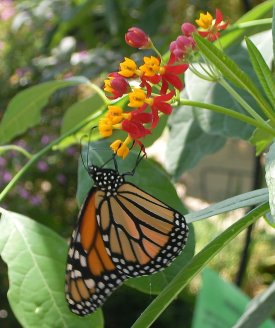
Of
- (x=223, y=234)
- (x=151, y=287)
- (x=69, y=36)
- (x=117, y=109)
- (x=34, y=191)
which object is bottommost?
(x=34, y=191)

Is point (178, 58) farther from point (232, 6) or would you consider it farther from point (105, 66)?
point (232, 6)

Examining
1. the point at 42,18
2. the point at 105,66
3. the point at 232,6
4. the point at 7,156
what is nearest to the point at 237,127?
the point at 105,66

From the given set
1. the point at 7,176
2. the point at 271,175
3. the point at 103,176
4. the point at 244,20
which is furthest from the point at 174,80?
the point at 7,176

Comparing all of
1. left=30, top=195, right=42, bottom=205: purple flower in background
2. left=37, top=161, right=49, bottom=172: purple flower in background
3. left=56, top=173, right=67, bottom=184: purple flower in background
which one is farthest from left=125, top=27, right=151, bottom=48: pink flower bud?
left=56, top=173, right=67, bottom=184: purple flower in background

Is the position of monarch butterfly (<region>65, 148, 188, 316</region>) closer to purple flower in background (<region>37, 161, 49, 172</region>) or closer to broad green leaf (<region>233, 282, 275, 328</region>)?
broad green leaf (<region>233, 282, 275, 328</region>)

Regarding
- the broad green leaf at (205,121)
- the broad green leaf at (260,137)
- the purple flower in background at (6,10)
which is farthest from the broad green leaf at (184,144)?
the purple flower in background at (6,10)

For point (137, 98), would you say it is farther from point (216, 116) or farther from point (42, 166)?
point (42, 166)

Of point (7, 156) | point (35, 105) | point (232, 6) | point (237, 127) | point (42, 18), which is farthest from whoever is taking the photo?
point (7, 156)
